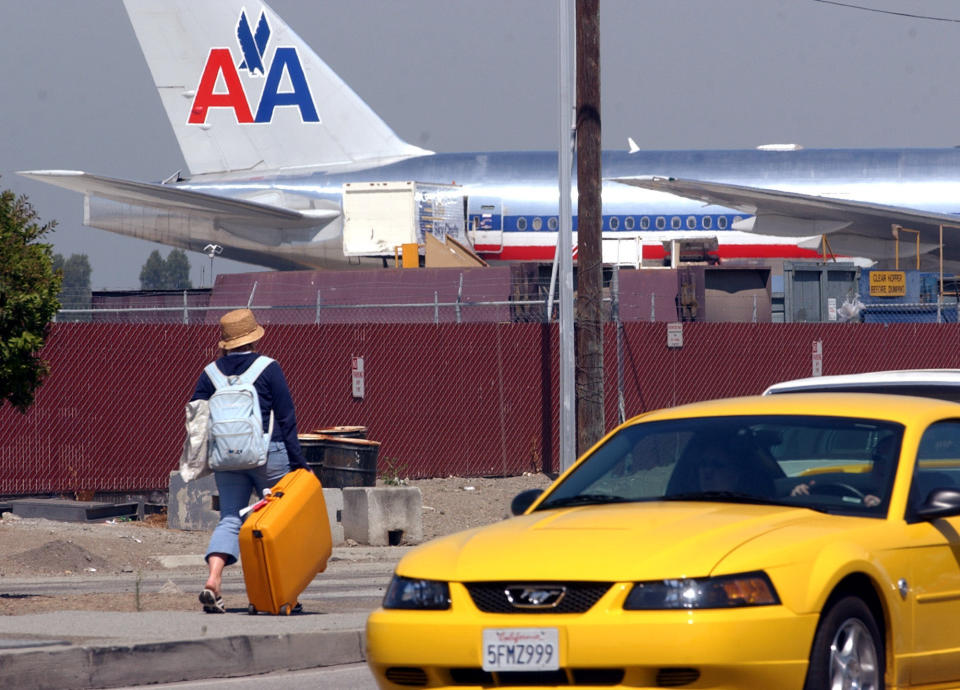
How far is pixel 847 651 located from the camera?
5125 mm

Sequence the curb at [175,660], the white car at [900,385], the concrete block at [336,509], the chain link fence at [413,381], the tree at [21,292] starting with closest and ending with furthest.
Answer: the curb at [175,660] → the white car at [900,385] → the tree at [21,292] → the concrete block at [336,509] → the chain link fence at [413,381]

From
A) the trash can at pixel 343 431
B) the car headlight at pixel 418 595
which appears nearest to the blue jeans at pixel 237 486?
the car headlight at pixel 418 595

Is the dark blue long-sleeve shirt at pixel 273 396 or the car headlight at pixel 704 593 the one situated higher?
the dark blue long-sleeve shirt at pixel 273 396

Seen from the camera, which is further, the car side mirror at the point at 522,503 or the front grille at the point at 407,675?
the car side mirror at the point at 522,503

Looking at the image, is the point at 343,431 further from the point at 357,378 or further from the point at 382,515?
the point at 357,378

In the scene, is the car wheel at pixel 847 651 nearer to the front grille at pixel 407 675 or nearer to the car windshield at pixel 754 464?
the car windshield at pixel 754 464

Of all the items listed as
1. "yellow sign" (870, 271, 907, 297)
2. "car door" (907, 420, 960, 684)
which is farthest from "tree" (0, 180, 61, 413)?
"yellow sign" (870, 271, 907, 297)

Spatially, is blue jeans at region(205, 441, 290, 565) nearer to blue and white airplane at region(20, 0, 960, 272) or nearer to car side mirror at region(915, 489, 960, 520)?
car side mirror at region(915, 489, 960, 520)

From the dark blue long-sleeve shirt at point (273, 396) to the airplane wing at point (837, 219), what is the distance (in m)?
20.0

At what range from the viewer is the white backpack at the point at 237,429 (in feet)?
28.2

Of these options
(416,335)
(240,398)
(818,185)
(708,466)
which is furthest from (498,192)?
(708,466)

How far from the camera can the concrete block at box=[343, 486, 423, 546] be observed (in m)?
15.1

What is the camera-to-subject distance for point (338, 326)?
20.9 metres

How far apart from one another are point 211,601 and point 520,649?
403 cm
